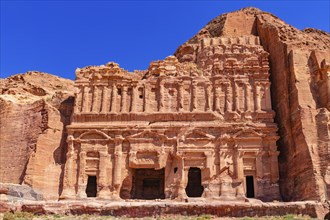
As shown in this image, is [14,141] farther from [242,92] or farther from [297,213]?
[297,213]

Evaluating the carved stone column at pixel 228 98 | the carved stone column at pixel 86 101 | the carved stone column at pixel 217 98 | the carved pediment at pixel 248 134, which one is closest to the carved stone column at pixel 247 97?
the carved stone column at pixel 228 98

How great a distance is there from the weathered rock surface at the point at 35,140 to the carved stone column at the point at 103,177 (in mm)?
Answer: 2641

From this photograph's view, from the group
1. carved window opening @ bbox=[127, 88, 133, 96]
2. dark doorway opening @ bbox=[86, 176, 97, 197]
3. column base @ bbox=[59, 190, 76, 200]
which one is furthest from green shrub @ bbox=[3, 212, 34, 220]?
carved window opening @ bbox=[127, 88, 133, 96]

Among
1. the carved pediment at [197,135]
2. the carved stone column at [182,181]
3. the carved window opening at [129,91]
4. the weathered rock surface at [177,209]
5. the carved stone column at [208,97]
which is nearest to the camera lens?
the weathered rock surface at [177,209]

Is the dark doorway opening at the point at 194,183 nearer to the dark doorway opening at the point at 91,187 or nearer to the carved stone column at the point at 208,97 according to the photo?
the carved stone column at the point at 208,97

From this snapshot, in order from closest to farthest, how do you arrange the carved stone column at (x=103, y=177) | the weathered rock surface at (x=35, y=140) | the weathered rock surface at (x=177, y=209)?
the weathered rock surface at (x=177, y=209), the carved stone column at (x=103, y=177), the weathered rock surface at (x=35, y=140)

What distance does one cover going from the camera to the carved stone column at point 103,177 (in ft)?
82.9

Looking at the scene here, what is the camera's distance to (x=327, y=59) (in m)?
25.7

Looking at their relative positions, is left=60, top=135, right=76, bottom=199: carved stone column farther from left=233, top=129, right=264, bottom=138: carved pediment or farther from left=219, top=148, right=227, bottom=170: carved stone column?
left=233, top=129, right=264, bottom=138: carved pediment

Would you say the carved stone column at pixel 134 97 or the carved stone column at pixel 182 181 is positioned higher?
the carved stone column at pixel 134 97

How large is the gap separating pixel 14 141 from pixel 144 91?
886cm

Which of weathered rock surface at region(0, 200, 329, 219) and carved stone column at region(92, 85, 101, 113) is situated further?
carved stone column at region(92, 85, 101, 113)

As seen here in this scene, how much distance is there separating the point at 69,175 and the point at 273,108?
535 inches

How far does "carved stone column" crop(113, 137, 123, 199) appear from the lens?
1001 inches
